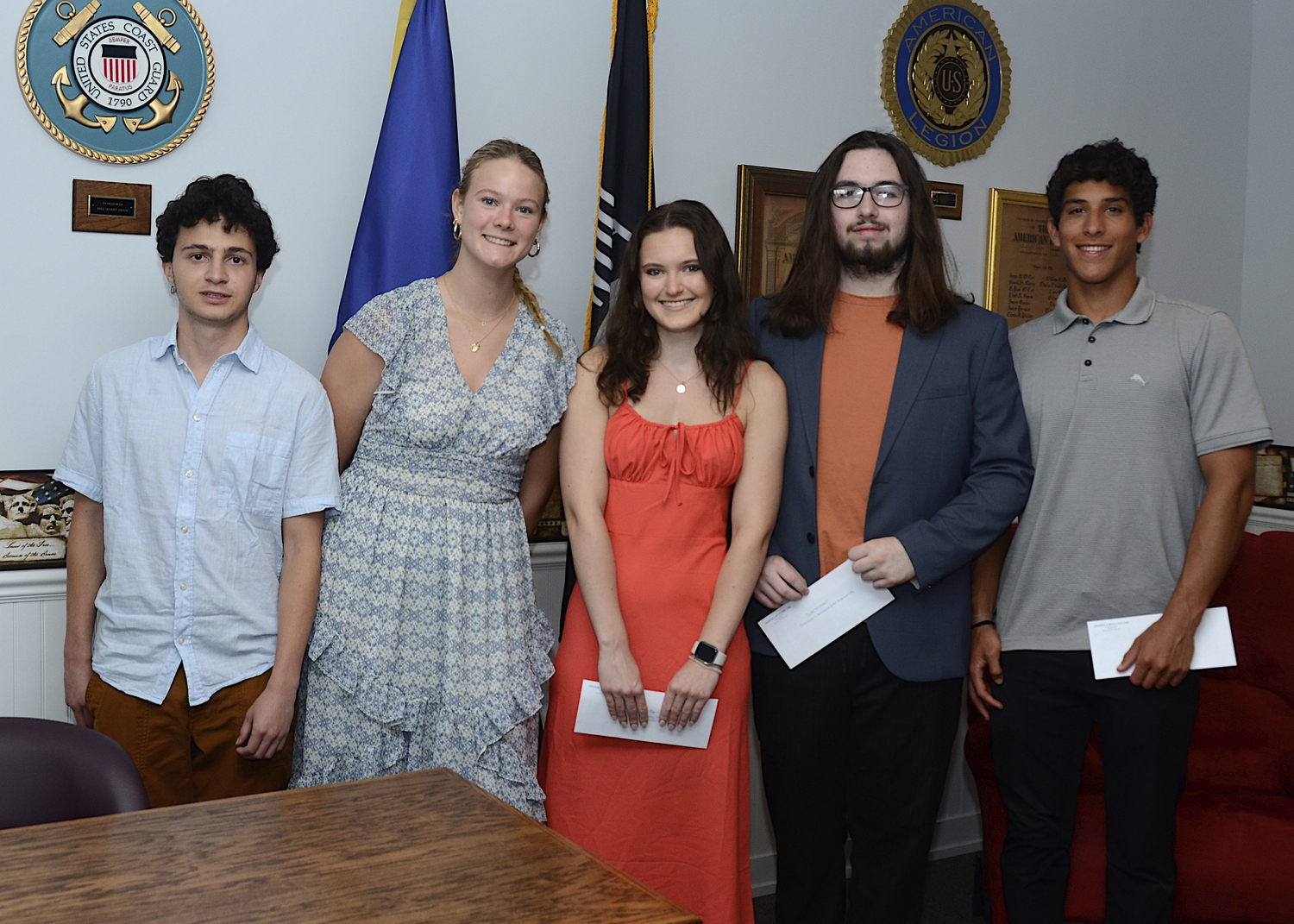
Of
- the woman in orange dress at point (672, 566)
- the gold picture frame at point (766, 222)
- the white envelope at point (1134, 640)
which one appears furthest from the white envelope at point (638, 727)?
the gold picture frame at point (766, 222)

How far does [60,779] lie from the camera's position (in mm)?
1498

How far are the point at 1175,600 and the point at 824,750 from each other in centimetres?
73

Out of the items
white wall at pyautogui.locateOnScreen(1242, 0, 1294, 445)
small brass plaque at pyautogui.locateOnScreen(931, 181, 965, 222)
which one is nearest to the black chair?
small brass plaque at pyautogui.locateOnScreen(931, 181, 965, 222)

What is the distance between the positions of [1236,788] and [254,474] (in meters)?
2.32

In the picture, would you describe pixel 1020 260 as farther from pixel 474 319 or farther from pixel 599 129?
pixel 474 319

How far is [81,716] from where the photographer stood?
1.98 m

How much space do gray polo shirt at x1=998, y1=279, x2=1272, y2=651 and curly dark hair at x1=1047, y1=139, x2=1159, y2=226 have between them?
0.21 m

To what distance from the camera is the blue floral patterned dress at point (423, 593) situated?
78.2 inches

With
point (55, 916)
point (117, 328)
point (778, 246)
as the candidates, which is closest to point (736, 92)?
point (778, 246)

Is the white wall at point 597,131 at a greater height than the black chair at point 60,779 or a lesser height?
Answer: greater

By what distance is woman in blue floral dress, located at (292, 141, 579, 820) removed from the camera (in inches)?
78.3

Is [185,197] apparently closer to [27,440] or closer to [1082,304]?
[27,440]

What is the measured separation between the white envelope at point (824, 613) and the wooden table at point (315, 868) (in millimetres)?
821

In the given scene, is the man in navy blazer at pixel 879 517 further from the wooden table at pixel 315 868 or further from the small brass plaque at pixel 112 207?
the small brass plaque at pixel 112 207
